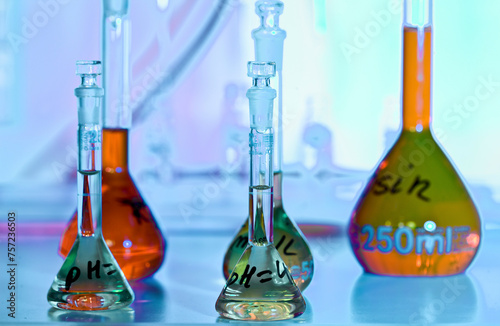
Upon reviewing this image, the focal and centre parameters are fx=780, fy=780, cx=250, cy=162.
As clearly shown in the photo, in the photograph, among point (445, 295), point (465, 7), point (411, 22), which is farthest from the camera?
point (465, 7)

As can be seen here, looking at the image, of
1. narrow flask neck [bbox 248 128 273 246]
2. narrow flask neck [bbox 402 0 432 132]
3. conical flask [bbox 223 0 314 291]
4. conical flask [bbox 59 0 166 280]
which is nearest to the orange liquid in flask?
conical flask [bbox 59 0 166 280]

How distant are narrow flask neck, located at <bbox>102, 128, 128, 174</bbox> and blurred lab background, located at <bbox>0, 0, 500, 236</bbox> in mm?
451

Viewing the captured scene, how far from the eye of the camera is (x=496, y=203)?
55.5 inches

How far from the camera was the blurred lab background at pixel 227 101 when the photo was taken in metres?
1.40

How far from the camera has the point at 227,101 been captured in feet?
4.68

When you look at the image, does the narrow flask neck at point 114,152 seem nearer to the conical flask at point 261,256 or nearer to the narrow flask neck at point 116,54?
the narrow flask neck at point 116,54

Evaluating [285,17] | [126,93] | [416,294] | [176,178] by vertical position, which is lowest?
[416,294]

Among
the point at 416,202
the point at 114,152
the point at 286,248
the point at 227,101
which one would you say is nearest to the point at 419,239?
the point at 416,202

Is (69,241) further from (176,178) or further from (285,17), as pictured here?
(285,17)

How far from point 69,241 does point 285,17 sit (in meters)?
0.64

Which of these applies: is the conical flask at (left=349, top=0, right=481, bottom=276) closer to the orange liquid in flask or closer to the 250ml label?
the 250ml label

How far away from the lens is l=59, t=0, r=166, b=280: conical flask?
3.06 feet

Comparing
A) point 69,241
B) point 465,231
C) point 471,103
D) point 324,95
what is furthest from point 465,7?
point 69,241

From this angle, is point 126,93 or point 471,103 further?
point 471,103
